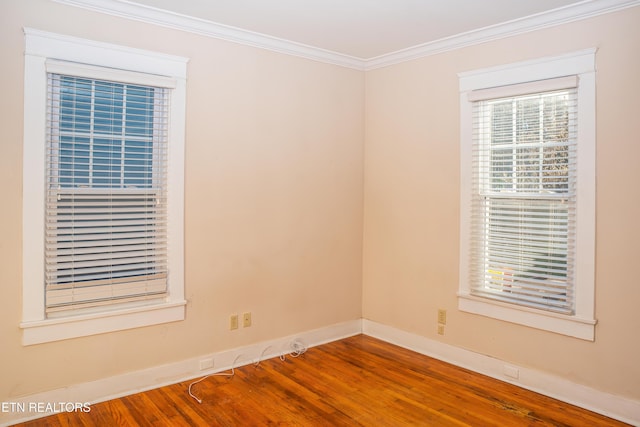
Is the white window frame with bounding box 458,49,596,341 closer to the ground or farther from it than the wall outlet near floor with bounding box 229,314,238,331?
farther from it

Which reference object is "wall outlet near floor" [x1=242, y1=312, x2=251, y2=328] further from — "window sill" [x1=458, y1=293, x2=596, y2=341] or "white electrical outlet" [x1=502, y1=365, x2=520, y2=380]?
"white electrical outlet" [x1=502, y1=365, x2=520, y2=380]

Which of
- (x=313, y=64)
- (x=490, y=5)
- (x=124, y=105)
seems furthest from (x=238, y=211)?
(x=490, y=5)

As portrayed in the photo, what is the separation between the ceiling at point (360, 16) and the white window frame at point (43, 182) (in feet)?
1.39

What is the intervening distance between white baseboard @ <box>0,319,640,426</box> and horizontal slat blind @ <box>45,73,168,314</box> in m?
0.54

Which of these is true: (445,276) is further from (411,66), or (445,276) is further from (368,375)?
(411,66)

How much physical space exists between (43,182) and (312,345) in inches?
99.9

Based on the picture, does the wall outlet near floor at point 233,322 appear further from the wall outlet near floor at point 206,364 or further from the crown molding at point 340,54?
the crown molding at point 340,54

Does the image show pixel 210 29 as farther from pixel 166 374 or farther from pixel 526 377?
pixel 526 377

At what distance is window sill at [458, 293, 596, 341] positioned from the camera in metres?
3.09

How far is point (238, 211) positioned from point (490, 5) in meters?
2.32

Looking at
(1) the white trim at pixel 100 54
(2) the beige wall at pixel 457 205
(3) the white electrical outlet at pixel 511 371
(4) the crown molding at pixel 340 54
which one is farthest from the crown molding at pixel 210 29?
(3) the white electrical outlet at pixel 511 371

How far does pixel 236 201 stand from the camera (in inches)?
146

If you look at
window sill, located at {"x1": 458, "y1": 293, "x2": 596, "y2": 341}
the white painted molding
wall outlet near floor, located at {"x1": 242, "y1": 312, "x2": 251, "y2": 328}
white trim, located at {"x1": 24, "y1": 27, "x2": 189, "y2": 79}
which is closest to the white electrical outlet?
the white painted molding

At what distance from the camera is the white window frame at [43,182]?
2814mm
